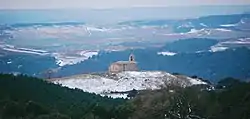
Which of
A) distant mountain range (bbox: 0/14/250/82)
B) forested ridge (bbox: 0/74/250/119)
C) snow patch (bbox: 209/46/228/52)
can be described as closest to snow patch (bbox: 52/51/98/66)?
distant mountain range (bbox: 0/14/250/82)

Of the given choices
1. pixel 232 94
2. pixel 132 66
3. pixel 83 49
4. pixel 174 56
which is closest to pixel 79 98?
pixel 232 94

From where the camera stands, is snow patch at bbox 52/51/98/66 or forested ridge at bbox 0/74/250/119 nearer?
forested ridge at bbox 0/74/250/119

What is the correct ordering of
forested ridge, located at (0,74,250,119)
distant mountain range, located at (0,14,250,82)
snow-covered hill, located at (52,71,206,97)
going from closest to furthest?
forested ridge, located at (0,74,250,119) < snow-covered hill, located at (52,71,206,97) < distant mountain range, located at (0,14,250,82)

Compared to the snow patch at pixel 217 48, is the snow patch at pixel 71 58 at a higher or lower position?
lower

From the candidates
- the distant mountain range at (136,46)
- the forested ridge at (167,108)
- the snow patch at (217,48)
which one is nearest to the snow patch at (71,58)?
the distant mountain range at (136,46)

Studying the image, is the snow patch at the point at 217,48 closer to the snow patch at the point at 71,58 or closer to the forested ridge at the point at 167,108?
the snow patch at the point at 71,58

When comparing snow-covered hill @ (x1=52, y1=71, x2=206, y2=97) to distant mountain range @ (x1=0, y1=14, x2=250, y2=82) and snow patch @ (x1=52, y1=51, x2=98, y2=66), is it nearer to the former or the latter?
distant mountain range @ (x1=0, y1=14, x2=250, y2=82)

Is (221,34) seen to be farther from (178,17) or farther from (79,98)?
(79,98)

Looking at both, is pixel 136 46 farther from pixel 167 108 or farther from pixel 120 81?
pixel 167 108

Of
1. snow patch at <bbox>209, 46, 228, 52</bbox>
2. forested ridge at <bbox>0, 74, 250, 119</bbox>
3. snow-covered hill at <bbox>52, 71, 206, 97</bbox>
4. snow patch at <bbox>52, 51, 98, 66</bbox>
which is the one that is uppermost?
forested ridge at <bbox>0, 74, 250, 119</bbox>
